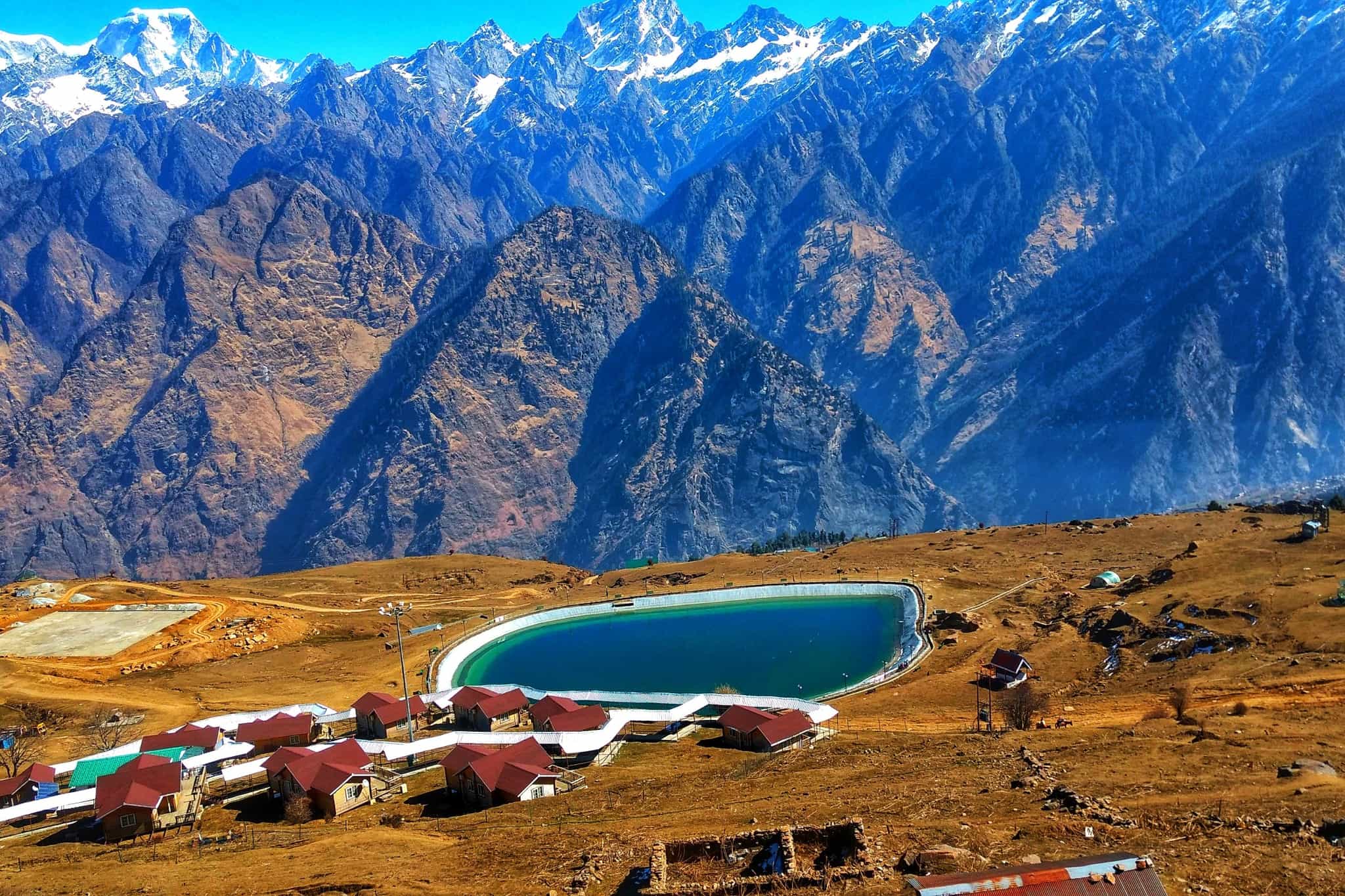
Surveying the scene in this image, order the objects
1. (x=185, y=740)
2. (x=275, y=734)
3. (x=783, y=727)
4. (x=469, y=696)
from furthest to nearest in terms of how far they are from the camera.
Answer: (x=469, y=696)
(x=275, y=734)
(x=185, y=740)
(x=783, y=727)

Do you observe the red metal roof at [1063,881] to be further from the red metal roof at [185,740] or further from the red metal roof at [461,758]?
the red metal roof at [185,740]

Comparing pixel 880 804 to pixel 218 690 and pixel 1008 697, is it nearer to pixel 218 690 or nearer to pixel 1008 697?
pixel 1008 697

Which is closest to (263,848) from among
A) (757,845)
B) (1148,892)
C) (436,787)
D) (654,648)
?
(436,787)

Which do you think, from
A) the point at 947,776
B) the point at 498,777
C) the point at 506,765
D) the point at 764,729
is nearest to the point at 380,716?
the point at 506,765

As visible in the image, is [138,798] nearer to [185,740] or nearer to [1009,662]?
[185,740]

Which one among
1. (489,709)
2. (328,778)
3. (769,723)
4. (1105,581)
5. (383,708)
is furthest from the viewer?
(1105,581)

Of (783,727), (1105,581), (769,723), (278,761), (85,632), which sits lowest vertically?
(783,727)

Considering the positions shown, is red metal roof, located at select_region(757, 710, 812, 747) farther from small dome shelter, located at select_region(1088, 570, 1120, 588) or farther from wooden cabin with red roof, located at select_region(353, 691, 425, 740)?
small dome shelter, located at select_region(1088, 570, 1120, 588)

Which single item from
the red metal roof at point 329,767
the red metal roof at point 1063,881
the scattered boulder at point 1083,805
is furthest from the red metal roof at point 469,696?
the red metal roof at point 1063,881
